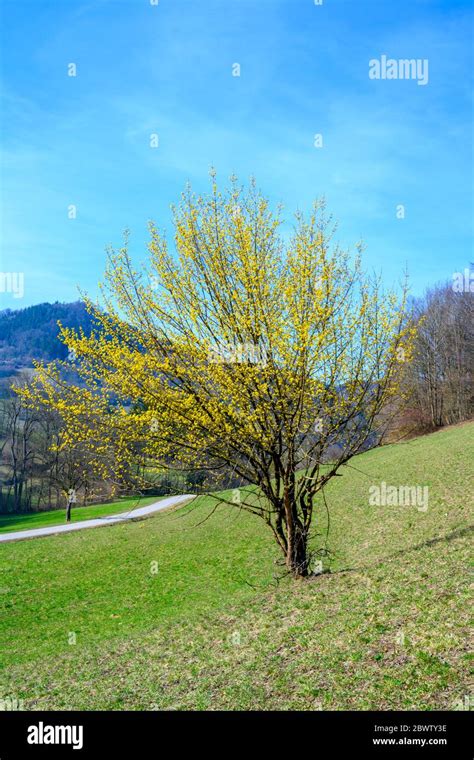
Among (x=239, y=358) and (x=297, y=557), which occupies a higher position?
(x=239, y=358)

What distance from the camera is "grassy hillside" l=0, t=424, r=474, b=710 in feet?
24.0

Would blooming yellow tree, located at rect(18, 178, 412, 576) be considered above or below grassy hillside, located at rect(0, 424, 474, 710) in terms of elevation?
above

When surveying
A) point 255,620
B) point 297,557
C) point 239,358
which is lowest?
point 255,620

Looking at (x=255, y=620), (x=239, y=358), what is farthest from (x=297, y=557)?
(x=239, y=358)

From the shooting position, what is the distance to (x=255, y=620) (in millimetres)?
11016

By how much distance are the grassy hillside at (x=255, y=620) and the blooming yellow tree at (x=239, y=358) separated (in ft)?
8.76

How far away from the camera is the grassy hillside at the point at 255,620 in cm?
732

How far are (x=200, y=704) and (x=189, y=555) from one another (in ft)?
46.2

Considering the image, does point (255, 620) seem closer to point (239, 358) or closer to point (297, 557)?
point (297, 557)

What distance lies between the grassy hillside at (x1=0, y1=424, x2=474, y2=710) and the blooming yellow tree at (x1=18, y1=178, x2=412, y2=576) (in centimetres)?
267

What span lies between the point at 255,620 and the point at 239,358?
5437 mm

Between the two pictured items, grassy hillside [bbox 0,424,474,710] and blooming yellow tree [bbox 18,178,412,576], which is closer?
grassy hillside [bbox 0,424,474,710]
